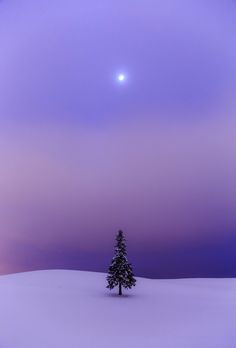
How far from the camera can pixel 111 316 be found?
585 inches

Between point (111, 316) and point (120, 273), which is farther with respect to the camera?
point (120, 273)

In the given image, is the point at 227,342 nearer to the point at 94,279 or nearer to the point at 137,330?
the point at 137,330

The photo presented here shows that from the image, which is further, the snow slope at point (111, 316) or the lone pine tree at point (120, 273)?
the lone pine tree at point (120, 273)

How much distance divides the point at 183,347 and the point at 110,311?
4767 mm

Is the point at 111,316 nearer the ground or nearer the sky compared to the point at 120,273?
nearer the ground

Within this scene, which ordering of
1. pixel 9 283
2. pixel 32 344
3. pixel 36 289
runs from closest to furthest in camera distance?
pixel 32 344, pixel 36 289, pixel 9 283

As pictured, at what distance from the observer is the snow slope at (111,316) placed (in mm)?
11992

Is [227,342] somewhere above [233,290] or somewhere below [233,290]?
below

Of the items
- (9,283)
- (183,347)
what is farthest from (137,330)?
(9,283)

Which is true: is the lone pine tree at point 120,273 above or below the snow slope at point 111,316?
above

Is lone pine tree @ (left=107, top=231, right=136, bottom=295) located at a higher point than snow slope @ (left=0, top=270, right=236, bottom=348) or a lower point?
higher

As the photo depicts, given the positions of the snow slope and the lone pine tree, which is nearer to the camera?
the snow slope

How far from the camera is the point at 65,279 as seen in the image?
23.5 m

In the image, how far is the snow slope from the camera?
12.0m
